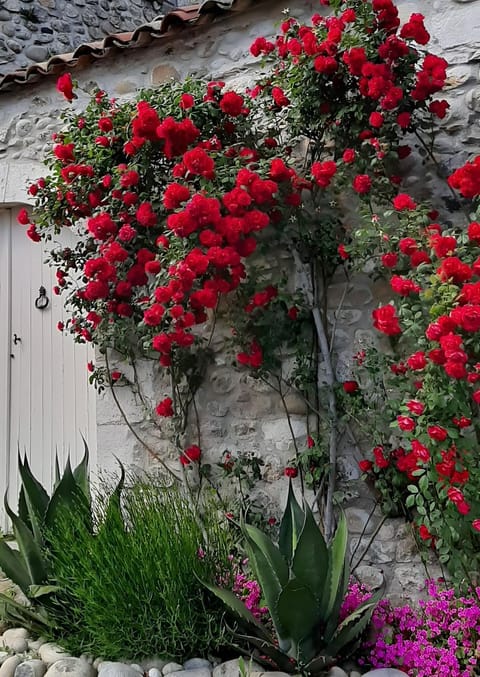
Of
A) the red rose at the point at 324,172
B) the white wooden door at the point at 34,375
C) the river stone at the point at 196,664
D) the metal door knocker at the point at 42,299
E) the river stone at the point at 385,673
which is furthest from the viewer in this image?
the metal door knocker at the point at 42,299

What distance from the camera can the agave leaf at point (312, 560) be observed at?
2.45 metres

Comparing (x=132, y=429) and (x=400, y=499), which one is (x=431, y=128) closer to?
(x=400, y=499)

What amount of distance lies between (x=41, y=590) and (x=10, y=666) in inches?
12.0

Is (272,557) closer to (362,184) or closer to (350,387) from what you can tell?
(350,387)

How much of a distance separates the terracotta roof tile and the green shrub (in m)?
2.69

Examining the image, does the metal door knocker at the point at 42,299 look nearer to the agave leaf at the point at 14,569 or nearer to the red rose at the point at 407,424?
the agave leaf at the point at 14,569

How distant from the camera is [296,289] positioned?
11.8 ft

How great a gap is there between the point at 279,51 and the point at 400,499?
229 cm

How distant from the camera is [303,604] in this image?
94.7 inches

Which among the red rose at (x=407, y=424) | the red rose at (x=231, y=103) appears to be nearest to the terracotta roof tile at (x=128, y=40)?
the red rose at (x=231, y=103)

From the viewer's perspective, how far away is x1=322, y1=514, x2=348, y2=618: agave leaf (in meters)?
2.55

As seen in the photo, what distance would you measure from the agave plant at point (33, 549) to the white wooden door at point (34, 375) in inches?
46.2

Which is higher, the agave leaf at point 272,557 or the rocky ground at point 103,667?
the agave leaf at point 272,557

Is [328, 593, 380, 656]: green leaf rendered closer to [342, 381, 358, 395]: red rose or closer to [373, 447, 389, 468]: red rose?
[373, 447, 389, 468]: red rose
